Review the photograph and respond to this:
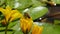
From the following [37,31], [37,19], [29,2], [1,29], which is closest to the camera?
[37,31]

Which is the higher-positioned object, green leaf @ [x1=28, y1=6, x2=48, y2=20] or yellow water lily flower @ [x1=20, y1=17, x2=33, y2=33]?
yellow water lily flower @ [x1=20, y1=17, x2=33, y2=33]

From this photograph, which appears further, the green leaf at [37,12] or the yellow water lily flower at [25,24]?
the green leaf at [37,12]

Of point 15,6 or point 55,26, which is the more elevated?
point 15,6

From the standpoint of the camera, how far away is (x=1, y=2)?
0.89 m

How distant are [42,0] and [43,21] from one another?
0.30 meters

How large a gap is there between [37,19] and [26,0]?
0.75 ft

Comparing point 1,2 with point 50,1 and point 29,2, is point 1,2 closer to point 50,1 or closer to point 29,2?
point 29,2

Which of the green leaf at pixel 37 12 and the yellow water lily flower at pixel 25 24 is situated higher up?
the yellow water lily flower at pixel 25 24

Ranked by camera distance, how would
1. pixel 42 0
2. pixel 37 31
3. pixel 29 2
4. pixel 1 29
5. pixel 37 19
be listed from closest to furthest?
1. pixel 37 31
2. pixel 1 29
3. pixel 37 19
4. pixel 29 2
5. pixel 42 0

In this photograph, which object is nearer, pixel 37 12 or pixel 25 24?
pixel 25 24

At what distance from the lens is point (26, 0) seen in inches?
40.2

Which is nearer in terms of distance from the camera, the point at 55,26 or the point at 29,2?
the point at 55,26

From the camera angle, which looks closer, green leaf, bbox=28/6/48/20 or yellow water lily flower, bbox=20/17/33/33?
yellow water lily flower, bbox=20/17/33/33

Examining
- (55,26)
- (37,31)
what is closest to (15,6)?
(55,26)
